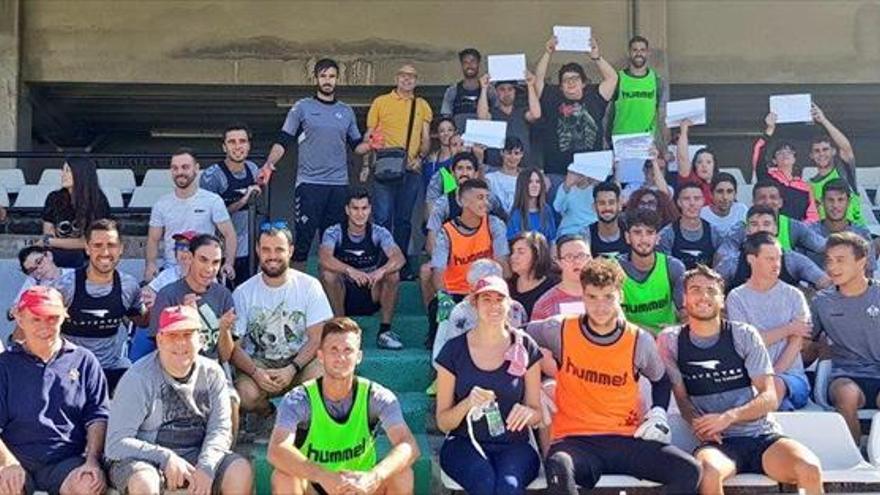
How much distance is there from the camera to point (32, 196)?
905 cm

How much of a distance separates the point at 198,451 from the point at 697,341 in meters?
2.39

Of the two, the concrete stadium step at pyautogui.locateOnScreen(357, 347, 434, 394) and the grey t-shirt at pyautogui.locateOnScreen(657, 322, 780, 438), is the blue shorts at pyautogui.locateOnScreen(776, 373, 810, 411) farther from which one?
the concrete stadium step at pyautogui.locateOnScreen(357, 347, 434, 394)

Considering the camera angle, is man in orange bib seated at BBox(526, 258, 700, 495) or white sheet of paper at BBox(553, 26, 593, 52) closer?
man in orange bib seated at BBox(526, 258, 700, 495)

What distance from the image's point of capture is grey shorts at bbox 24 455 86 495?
441 centimetres

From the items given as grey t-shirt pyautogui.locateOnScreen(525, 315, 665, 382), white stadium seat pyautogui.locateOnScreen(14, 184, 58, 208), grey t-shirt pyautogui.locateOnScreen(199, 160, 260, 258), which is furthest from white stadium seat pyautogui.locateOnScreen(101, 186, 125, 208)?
grey t-shirt pyautogui.locateOnScreen(525, 315, 665, 382)

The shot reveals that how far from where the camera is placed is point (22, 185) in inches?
372

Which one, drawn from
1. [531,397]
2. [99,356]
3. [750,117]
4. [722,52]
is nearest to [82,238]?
[99,356]

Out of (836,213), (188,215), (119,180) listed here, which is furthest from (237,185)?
(836,213)

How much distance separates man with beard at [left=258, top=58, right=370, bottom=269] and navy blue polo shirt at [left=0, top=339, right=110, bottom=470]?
293 centimetres

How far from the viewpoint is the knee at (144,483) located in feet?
13.6

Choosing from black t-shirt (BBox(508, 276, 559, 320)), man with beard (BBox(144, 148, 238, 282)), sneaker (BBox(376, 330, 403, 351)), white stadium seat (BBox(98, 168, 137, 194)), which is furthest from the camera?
white stadium seat (BBox(98, 168, 137, 194))

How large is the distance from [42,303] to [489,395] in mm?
2050

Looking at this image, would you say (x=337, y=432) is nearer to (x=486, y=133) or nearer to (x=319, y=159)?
(x=319, y=159)

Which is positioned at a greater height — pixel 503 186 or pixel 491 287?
pixel 503 186
